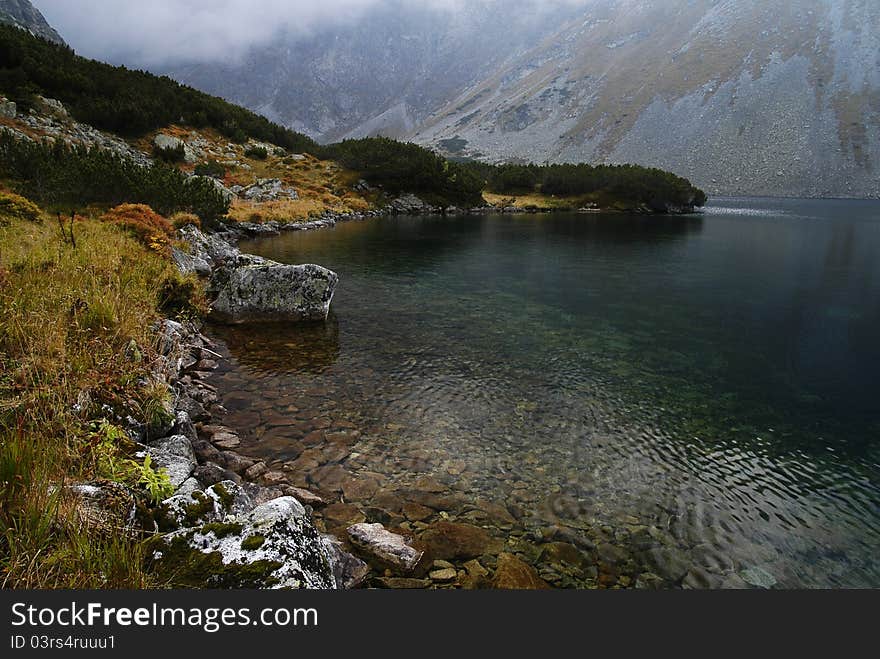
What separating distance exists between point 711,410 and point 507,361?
15.8 ft

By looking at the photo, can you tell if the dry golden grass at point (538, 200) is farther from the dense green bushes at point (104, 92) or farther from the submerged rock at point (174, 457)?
the submerged rock at point (174, 457)

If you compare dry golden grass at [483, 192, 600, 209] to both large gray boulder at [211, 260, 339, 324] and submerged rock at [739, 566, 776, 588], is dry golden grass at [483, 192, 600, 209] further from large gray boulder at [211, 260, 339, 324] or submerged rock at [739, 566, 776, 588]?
submerged rock at [739, 566, 776, 588]

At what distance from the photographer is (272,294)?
49.5 ft

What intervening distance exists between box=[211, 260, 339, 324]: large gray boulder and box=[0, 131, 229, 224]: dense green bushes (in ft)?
45.2

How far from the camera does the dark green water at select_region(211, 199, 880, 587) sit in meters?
6.32

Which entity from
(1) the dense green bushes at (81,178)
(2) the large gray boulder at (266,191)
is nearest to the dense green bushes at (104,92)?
(2) the large gray boulder at (266,191)

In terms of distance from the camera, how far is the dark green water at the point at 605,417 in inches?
249

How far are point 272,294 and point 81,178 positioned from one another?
16585mm

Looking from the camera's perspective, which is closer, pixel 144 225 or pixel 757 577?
pixel 757 577

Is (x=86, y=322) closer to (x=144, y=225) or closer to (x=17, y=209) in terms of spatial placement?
(x=17, y=209)

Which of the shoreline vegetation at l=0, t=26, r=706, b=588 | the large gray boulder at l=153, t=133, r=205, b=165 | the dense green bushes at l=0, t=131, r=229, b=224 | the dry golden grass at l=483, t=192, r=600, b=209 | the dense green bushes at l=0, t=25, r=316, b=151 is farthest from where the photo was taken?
the dry golden grass at l=483, t=192, r=600, b=209

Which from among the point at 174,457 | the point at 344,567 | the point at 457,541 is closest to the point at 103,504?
the point at 174,457

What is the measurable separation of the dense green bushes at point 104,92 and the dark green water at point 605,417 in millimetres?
52173

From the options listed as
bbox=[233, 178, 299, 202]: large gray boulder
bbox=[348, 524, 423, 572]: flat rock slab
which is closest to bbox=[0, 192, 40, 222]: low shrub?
bbox=[348, 524, 423, 572]: flat rock slab
